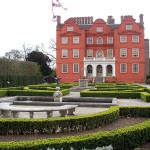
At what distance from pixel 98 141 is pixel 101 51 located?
149 feet

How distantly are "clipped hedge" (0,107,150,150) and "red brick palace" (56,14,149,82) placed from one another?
40.4m

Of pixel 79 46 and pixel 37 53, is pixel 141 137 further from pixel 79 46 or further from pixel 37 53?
pixel 37 53

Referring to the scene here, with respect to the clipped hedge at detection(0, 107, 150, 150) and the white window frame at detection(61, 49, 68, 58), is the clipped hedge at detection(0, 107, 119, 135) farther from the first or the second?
the white window frame at detection(61, 49, 68, 58)

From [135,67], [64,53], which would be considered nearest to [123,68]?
[135,67]

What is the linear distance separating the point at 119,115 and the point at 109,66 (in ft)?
128

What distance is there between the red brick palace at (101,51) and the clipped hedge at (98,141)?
4036 cm

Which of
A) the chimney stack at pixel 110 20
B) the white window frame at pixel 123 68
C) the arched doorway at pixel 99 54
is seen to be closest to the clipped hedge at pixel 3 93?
the white window frame at pixel 123 68

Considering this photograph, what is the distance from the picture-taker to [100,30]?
51.0 meters

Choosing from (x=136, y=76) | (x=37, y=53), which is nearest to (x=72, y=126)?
(x=136, y=76)

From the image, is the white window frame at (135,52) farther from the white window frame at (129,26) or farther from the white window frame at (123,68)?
the white window frame at (129,26)

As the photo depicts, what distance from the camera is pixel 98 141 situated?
6.41 m

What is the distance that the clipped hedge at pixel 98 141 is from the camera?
234 inches

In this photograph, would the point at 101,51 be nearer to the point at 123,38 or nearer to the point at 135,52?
the point at 123,38

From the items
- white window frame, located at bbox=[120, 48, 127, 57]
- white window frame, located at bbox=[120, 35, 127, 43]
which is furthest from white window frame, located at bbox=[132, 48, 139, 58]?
white window frame, located at bbox=[120, 35, 127, 43]
